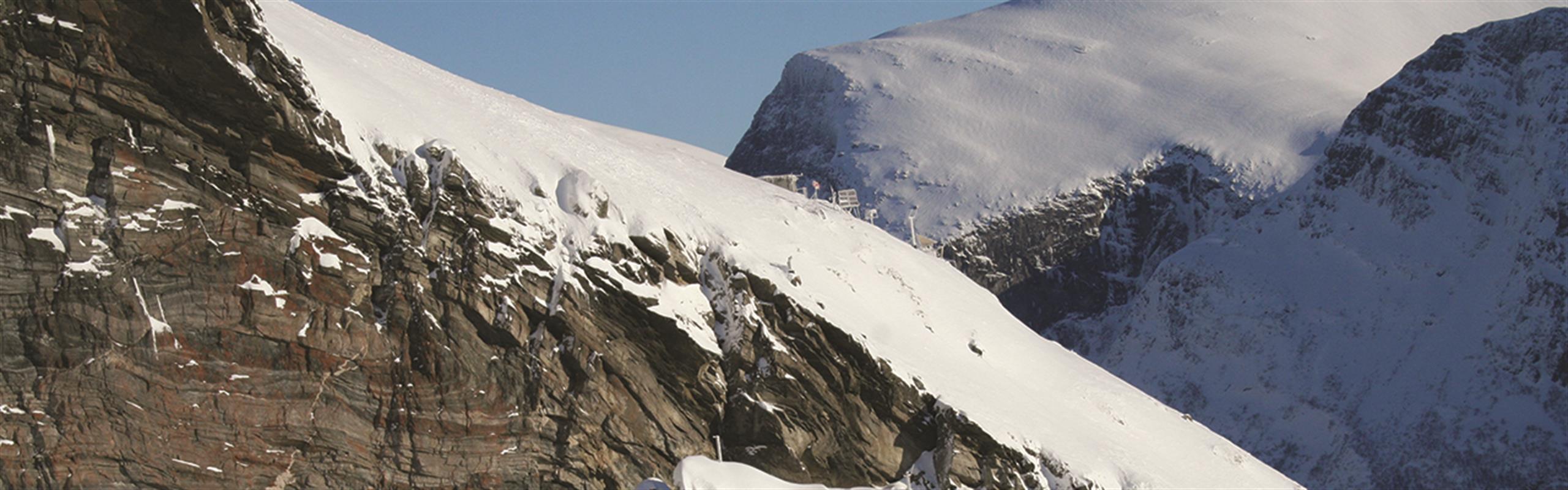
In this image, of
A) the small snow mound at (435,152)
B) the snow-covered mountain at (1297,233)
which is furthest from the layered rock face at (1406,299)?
the small snow mound at (435,152)

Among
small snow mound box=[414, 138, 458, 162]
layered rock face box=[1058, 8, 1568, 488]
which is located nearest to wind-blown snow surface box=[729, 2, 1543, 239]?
layered rock face box=[1058, 8, 1568, 488]

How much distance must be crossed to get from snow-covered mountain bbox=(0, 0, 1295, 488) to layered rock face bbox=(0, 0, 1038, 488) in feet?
0.18

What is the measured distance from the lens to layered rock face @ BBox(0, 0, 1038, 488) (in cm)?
4469

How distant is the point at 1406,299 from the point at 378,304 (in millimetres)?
117667

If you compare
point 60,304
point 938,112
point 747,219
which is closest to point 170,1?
point 60,304

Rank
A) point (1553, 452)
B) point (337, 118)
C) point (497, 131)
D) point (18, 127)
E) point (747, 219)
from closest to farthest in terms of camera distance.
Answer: point (18, 127) → point (337, 118) → point (497, 131) → point (747, 219) → point (1553, 452)

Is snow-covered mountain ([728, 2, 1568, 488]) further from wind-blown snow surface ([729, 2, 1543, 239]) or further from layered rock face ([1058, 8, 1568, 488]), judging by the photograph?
wind-blown snow surface ([729, 2, 1543, 239])

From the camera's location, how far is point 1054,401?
64125 mm

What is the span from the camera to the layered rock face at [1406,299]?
134 metres

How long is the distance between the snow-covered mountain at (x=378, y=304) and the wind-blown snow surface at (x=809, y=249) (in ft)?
0.61

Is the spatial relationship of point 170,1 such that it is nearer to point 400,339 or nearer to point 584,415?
point 400,339

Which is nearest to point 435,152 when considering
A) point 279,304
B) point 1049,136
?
point 279,304

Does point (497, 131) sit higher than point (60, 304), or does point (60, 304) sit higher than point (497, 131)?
point (497, 131)

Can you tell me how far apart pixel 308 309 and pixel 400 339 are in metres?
2.35
